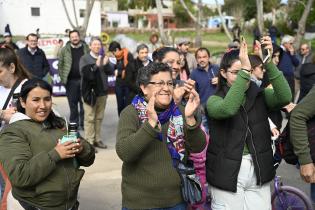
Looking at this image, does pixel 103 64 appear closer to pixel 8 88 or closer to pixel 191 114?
pixel 8 88

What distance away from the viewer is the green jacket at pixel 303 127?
3154 millimetres

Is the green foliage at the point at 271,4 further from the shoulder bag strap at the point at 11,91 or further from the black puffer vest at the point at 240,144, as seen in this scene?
the black puffer vest at the point at 240,144

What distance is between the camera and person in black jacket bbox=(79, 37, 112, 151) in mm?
7633

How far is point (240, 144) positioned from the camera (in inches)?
123

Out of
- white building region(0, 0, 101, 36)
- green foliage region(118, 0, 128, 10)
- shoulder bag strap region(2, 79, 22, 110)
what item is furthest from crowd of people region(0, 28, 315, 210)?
green foliage region(118, 0, 128, 10)

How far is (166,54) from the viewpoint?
438 cm

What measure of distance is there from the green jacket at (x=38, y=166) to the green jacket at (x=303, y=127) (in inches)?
54.6

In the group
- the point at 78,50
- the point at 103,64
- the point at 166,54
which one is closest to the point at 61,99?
the point at 78,50

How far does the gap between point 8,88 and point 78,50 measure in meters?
5.03

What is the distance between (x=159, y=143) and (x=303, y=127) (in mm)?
968

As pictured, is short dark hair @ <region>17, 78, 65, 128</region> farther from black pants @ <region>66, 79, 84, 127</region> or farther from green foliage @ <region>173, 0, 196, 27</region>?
green foliage @ <region>173, 0, 196, 27</region>

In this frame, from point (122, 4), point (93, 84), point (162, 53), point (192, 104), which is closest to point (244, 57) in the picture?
point (192, 104)

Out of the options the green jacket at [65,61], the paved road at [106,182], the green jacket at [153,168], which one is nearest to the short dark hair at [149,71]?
the green jacket at [153,168]

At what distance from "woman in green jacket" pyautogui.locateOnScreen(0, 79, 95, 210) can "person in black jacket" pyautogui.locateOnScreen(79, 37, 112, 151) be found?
14.8 ft
